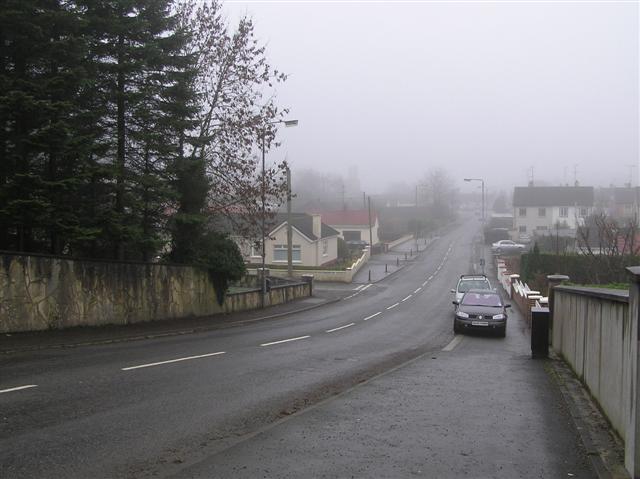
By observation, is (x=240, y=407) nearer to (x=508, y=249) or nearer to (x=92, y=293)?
(x=92, y=293)

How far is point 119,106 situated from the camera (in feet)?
62.2

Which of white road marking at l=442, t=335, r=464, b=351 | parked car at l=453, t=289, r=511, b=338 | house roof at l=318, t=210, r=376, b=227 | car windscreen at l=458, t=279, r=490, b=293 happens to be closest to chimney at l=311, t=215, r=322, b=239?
car windscreen at l=458, t=279, r=490, b=293

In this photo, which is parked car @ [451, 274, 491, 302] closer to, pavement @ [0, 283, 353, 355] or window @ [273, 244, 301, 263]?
pavement @ [0, 283, 353, 355]

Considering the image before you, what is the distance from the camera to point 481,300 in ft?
72.8

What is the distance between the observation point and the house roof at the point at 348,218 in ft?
273

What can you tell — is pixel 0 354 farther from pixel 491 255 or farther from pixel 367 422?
pixel 491 255

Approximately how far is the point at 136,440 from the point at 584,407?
21.1 ft

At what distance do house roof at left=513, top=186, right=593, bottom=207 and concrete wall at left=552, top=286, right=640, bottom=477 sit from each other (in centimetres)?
8901

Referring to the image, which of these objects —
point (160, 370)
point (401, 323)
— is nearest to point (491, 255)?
point (401, 323)

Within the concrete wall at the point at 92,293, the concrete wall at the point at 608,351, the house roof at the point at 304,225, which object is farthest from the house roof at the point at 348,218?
the concrete wall at the point at 608,351

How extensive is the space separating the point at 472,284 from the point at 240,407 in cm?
2391

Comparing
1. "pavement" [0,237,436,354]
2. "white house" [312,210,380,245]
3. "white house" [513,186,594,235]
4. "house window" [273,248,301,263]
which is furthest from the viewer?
"white house" [513,186,594,235]

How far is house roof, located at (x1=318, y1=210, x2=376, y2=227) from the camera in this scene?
83250 mm

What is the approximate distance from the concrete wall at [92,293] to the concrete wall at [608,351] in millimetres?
12738
